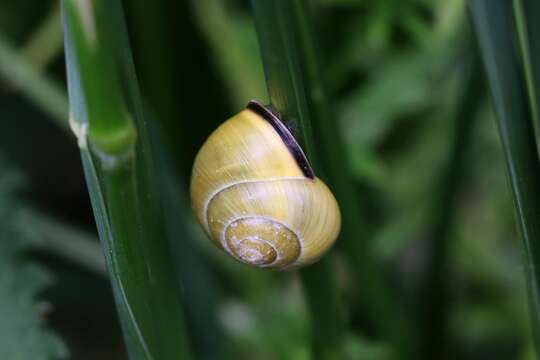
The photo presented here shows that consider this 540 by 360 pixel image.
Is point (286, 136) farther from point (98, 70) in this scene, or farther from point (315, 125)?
point (98, 70)

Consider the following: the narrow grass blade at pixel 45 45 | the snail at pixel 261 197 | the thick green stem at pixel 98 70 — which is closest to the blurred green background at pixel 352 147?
the narrow grass blade at pixel 45 45

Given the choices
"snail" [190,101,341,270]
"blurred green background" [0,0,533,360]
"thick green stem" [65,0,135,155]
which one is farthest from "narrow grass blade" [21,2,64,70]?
"thick green stem" [65,0,135,155]

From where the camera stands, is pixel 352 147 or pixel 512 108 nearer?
pixel 512 108

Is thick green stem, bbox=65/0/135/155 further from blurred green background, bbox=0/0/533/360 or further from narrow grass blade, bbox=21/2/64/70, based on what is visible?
narrow grass blade, bbox=21/2/64/70

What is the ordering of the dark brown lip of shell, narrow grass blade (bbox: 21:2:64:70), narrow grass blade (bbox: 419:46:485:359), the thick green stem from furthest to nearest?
narrow grass blade (bbox: 21:2:64:70), narrow grass blade (bbox: 419:46:485:359), the dark brown lip of shell, the thick green stem

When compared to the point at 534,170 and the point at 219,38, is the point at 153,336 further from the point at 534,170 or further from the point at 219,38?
the point at 219,38

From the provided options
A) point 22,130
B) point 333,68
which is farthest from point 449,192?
point 22,130

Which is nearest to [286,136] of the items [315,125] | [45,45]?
[315,125]
